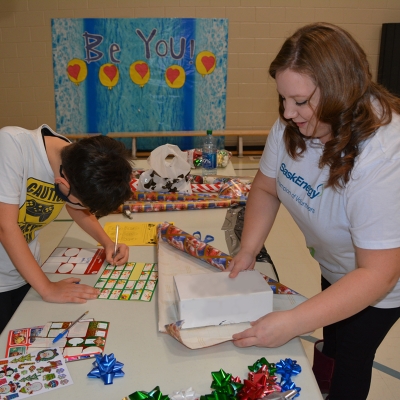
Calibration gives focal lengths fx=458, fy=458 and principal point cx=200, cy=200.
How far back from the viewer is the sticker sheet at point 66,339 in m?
1.17

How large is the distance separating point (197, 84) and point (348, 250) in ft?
15.9

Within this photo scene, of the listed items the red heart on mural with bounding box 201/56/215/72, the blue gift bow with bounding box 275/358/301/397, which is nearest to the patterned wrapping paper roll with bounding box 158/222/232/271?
the blue gift bow with bounding box 275/358/301/397

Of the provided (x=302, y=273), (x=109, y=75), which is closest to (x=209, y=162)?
(x=302, y=273)

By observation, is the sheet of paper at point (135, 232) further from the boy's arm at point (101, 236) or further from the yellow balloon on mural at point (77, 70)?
the yellow balloon on mural at point (77, 70)

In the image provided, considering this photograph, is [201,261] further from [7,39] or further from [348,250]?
[7,39]

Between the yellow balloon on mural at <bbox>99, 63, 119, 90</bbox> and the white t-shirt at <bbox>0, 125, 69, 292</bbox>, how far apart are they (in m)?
4.39

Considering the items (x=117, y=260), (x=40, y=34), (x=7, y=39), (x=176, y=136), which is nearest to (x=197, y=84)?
(x=176, y=136)

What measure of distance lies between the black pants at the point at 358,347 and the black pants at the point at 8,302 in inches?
44.0

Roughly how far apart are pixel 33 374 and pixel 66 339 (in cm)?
14

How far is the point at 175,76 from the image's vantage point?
577 centimetres

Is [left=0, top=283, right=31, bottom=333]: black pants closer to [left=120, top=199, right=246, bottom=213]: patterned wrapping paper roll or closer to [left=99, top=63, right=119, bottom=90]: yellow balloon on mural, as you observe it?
[left=120, top=199, right=246, bottom=213]: patterned wrapping paper roll

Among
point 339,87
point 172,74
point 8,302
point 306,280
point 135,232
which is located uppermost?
point 339,87

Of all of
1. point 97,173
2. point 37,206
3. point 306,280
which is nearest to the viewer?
point 97,173

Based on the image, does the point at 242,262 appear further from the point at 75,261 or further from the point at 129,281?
the point at 75,261
